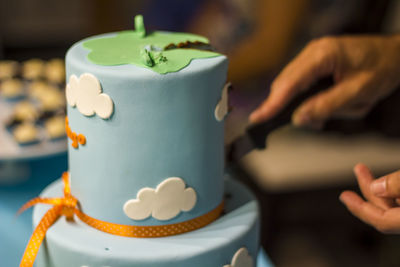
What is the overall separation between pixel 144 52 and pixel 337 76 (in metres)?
0.54

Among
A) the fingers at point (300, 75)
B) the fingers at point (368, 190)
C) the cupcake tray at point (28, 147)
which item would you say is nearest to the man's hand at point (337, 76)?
the fingers at point (300, 75)

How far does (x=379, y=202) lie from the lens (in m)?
0.93

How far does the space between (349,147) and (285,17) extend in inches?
30.6

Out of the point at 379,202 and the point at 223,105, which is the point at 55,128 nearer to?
the point at 223,105

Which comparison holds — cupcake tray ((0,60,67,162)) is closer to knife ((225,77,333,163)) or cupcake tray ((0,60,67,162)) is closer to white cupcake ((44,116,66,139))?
white cupcake ((44,116,66,139))

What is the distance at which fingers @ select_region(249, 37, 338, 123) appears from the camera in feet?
3.48

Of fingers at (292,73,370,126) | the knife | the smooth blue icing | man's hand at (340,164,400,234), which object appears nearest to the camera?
the smooth blue icing

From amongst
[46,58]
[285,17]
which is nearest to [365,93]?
[285,17]

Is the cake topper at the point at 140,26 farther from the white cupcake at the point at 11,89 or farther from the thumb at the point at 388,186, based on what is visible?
the white cupcake at the point at 11,89

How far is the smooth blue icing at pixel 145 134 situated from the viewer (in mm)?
751

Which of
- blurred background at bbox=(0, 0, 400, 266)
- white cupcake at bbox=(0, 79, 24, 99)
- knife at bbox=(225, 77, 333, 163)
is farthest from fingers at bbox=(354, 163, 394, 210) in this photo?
blurred background at bbox=(0, 0, 400, 266)

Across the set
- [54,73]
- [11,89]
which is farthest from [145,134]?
[54,73]

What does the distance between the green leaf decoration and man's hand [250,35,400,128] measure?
0.26 metres

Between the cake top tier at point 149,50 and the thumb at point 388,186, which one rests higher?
the cake top tier at point 149,50
